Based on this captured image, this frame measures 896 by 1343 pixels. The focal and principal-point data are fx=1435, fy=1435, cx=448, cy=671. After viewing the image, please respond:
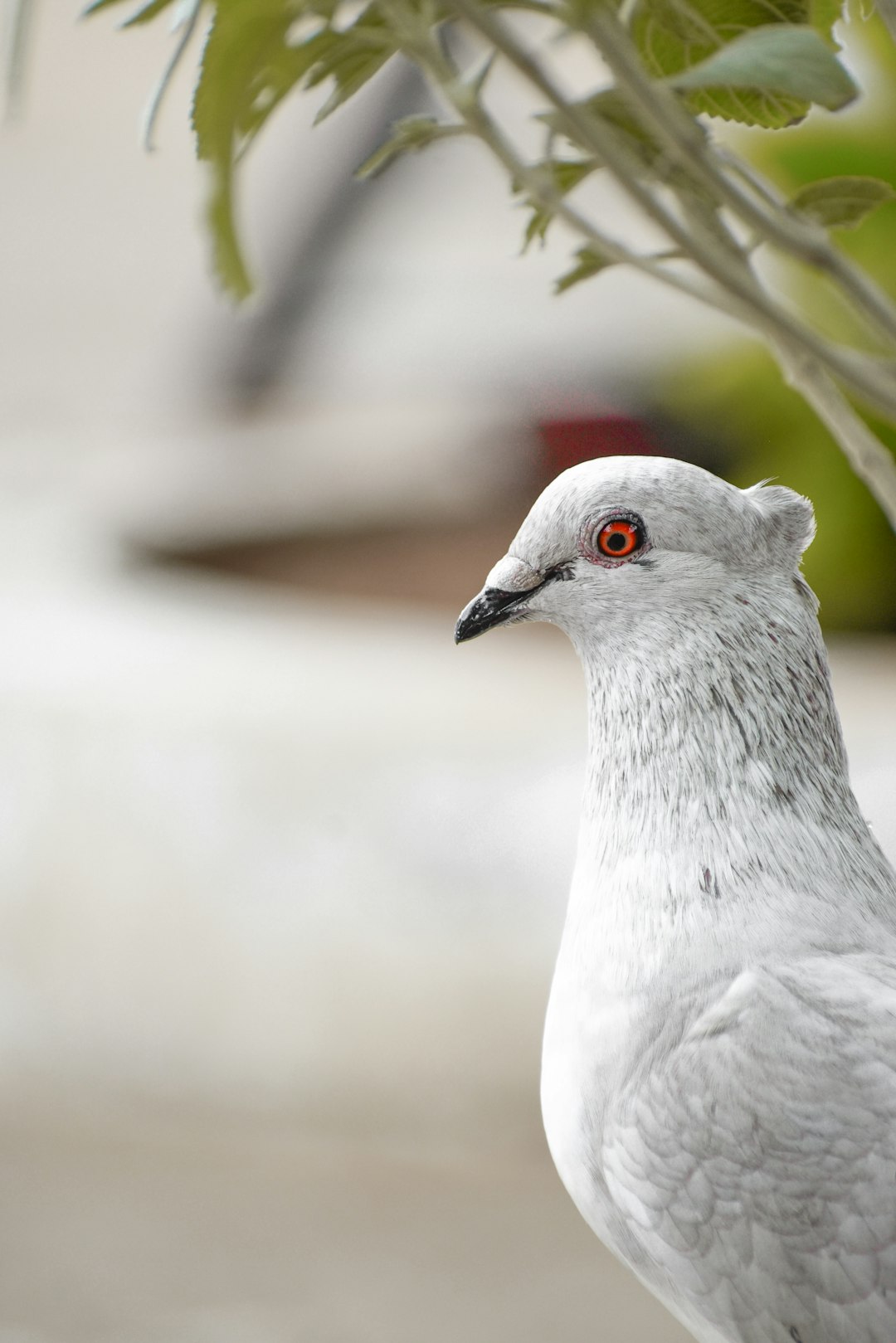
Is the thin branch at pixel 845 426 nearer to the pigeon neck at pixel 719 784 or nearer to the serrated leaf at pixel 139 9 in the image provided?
the pigeon neck at pixel 719 784

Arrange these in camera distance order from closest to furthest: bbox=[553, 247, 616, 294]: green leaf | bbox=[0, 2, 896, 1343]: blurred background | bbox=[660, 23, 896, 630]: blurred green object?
bbox=[553, 247, 616, 294]: green leaf → bbox=[0, 2, 896, 1343]: blurred background → bbox=[660, 23, 896, 630]: blurred green object

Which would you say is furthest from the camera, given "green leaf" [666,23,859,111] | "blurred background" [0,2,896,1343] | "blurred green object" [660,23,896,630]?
"blurred green object" [660,23,896,630]

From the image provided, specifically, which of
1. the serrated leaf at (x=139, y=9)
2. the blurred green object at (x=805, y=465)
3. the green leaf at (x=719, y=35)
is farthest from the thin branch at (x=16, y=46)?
the blurred green object at (x=805, y=465)

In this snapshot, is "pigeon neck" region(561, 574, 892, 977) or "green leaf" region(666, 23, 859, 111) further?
"pigeon neck" region(561, 574, 892, 977)

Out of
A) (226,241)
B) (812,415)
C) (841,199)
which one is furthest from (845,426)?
(812,415)

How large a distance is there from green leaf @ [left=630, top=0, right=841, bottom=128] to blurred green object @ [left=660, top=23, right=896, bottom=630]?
106 cm

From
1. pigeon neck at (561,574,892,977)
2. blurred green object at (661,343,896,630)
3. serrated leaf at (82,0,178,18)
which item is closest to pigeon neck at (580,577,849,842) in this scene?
pigeon neck at (561,574,892,977)

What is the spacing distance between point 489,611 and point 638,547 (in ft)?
0.15

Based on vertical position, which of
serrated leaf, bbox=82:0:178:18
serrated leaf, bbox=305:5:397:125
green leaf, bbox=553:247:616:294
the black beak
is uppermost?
serrated leaf, bbox=82:0:178:18

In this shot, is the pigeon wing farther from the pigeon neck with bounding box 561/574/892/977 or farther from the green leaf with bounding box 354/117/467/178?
the green leaf with bounding box 354/117/467/178

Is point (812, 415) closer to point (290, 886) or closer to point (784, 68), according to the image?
point (290, 886)

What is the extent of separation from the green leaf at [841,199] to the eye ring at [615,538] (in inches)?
3.7

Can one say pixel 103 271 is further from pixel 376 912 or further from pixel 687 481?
pixel 687 481

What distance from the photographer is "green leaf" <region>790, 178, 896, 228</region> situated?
1.03 ft
